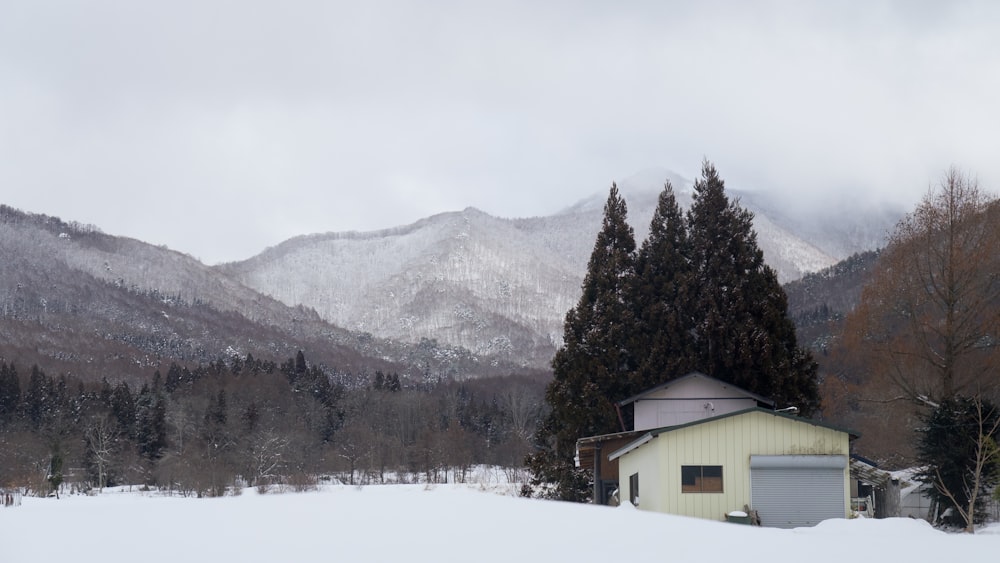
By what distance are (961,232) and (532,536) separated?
19.3m

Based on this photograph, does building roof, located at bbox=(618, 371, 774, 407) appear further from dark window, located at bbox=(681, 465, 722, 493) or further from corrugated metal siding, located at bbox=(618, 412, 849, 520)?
dark window, located at bbox=(681, 465, 722, 493)

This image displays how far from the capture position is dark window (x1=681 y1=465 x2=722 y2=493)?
79.6 ft

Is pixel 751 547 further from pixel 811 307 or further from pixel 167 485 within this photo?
pixel 811 307

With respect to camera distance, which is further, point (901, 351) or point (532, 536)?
point (901, 351)

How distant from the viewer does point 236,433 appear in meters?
73.0

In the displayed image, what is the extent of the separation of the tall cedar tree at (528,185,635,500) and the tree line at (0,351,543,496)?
72.4 feet

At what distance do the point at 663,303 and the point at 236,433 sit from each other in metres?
47.6

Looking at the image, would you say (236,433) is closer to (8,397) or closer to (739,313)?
(8,397)

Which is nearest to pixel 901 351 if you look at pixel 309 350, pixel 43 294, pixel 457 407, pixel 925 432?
pixel 925 432

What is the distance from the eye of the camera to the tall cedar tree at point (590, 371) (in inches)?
1420

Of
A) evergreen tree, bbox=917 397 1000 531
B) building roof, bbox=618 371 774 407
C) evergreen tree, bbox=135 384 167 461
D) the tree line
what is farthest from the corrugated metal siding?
evergreen tree, bbox=135 384 167 461

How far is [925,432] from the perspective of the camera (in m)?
21.3

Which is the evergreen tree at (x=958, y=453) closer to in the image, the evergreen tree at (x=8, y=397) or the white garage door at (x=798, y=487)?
the white garage door at (x=798, y=487)

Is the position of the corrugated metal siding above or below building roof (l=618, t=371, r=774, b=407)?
below
